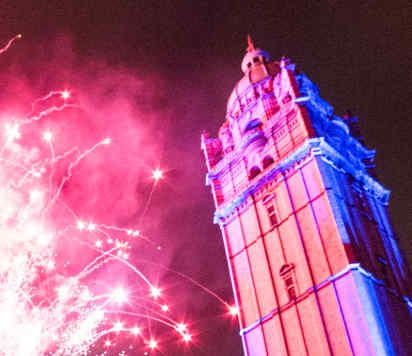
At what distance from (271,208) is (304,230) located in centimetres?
334

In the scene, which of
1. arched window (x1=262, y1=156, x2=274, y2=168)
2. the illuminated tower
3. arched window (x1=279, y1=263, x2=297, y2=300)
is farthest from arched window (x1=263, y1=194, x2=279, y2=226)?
arched window (x1=279, y1=263, x2=297, y2=300)

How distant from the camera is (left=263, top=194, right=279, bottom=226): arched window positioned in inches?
1410

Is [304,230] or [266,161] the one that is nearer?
[304,230]

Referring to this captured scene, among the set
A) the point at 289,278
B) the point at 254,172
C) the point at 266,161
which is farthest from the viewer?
the point at 254,172

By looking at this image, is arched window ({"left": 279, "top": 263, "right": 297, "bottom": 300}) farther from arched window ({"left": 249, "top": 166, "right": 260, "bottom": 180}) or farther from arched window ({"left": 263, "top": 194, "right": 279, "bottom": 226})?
arched window ({"left": 249, "top": 166, "right": 260, "bottom": 180})

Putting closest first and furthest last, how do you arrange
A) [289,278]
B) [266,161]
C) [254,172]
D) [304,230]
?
[289,278] → [304,230] → [266,161] → [254,172]

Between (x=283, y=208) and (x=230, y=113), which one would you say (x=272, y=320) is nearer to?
(x=283, y=208)

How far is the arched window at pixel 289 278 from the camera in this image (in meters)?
32.9

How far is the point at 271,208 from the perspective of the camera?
36.3 m

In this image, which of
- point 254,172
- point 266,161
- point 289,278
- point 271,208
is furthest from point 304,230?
point 254,172

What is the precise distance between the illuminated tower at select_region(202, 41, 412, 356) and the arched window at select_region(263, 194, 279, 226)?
0.21ft

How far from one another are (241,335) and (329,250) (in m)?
7.15

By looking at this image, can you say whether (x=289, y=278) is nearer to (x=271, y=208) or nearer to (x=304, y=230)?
(x=304, y=230)

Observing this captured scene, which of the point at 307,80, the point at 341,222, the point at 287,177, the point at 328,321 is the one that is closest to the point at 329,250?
the point at 341,222
